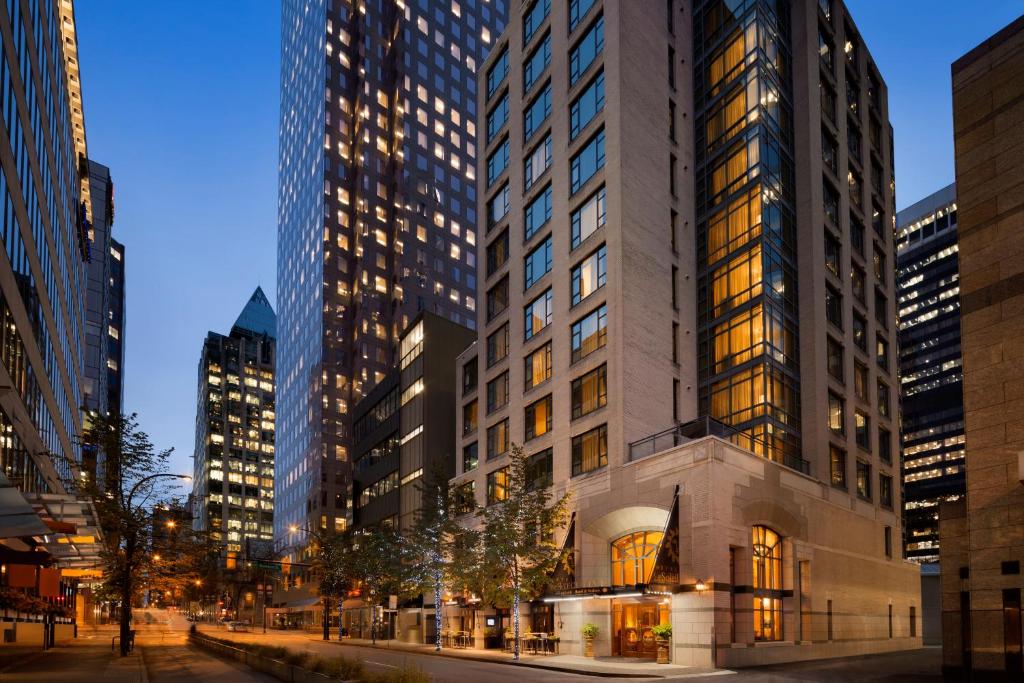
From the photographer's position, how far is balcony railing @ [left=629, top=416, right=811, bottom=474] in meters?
43.4

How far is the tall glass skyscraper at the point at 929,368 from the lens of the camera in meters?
167

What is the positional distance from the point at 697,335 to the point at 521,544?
17.4 metres

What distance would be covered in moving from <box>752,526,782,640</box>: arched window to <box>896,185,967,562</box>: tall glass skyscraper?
137m

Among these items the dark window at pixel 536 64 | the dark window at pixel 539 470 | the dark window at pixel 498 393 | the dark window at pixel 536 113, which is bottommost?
the dark window at pixel 539 470

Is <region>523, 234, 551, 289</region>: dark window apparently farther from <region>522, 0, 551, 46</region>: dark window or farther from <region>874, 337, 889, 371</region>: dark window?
<region>874, 337, 889, 371</region>: dark window

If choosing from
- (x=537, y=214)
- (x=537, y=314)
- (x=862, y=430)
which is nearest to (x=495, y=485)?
(x=537, y=314)

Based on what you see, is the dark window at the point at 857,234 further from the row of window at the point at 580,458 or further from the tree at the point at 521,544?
the tree at the point at 521,544

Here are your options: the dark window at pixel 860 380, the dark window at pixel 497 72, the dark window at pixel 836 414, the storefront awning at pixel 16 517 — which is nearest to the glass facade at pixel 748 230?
the dark window at pixel 836 414

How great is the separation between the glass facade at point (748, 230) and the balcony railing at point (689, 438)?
407 mm

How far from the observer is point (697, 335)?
166 ft

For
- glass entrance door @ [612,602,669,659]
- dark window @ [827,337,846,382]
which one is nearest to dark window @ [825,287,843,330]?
dark window @ [827,337,846,382]

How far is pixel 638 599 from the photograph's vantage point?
40.1 meters

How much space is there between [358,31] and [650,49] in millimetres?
108103

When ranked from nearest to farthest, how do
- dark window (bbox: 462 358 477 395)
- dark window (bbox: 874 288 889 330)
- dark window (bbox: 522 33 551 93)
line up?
dark window (bbox: 522 33 551 93)
dark window (bbox: 874 288 889 330)
dark window (bbox: 462 358 477 395)
